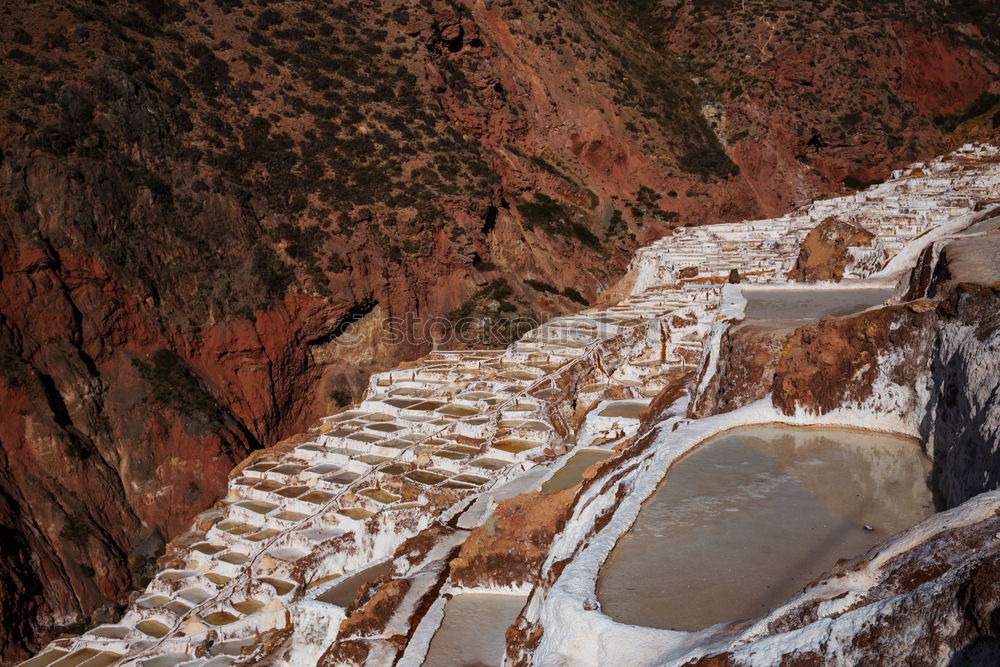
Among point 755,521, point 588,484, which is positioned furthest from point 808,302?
point 755,521

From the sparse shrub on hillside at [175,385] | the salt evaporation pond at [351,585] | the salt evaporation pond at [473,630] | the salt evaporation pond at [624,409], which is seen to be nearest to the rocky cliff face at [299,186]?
the sparse shrub on hillside at [175,385]

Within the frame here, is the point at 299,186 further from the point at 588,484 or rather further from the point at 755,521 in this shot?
the point at 755,521

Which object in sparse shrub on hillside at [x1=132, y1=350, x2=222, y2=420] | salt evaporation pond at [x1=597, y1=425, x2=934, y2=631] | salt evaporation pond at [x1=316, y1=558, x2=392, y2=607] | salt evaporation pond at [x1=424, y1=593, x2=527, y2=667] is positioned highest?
salt evaporation pond at [x1=597, y1=425, x2=934, y2=631]

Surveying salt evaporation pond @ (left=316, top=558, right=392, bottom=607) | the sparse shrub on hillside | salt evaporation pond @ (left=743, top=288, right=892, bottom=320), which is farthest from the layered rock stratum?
the sparse shrub on hillside

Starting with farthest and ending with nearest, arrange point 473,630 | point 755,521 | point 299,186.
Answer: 1. point 299,186
2. point 473,630
3. point 755,521

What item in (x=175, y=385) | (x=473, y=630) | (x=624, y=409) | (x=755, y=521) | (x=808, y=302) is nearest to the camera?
(x=755, y=521)

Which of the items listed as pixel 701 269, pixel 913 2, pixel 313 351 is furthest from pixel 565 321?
pixel 913 2

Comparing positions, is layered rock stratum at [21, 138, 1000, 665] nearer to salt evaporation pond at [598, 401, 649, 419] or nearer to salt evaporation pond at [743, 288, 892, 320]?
salt evaporation pond at [598, 401, 649, 419]

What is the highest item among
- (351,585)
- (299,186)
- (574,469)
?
(299,186)
